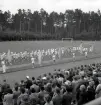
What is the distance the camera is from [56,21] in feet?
300

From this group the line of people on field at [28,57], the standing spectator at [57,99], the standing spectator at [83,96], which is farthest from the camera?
the line of people on field at [28,57]

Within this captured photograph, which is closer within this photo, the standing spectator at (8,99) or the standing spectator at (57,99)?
the standing spectator at (57,99)

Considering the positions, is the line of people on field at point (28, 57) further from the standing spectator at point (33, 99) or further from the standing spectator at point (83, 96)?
the standing spectator at point (83, 96)

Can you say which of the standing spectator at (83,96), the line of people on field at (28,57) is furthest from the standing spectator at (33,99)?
the line of people on field at (28,57)

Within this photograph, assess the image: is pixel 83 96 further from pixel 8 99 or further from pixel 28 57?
pixel 28 57

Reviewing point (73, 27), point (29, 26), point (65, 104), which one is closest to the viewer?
point (65, 104)

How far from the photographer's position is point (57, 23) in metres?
91.7

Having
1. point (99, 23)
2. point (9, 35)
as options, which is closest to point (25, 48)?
point (9, 35)

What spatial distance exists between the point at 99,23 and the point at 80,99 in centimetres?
8168

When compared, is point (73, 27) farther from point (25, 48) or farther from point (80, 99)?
point (80, 99)

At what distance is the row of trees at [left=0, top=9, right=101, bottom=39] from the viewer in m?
83.9

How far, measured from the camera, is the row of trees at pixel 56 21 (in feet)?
275

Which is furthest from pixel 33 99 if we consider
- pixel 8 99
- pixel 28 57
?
pixel 28 57

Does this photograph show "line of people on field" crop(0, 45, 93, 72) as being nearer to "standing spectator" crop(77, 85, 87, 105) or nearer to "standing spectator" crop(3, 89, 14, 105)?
"standing spectator" crop(3, 89, 14, 105)
